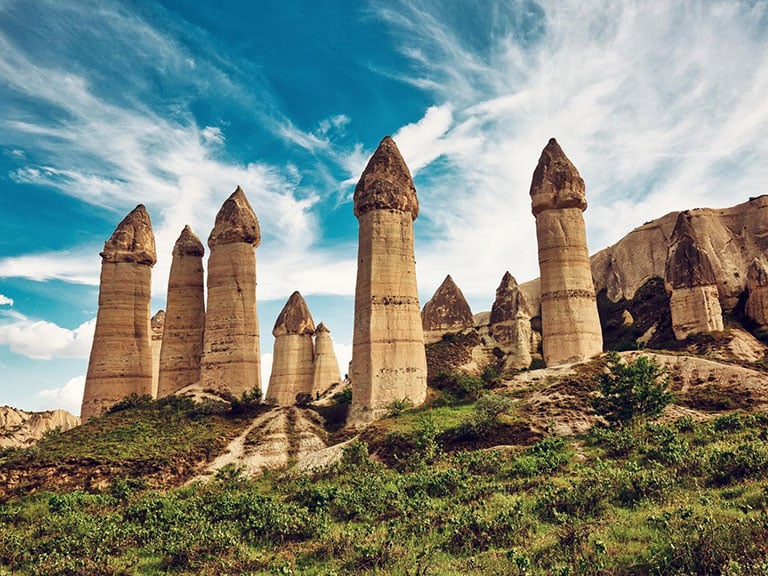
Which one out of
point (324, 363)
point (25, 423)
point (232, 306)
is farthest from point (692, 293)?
point (25, 423)

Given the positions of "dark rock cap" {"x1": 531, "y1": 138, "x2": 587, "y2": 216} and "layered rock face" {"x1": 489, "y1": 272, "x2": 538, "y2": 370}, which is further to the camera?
"layered rock face" {"x1": 489, "y1": 272, "x2": 538, "y2": 370}

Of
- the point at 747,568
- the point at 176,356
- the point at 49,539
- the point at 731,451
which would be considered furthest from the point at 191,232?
the point at 747,568

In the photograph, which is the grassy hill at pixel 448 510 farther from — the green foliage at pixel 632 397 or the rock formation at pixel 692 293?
the rock formation at pixel 692 293

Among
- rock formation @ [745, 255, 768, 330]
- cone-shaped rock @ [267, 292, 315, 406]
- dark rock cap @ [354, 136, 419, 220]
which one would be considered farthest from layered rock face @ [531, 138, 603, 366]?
cone-shaped rock @ [267, 292, 315, 406]

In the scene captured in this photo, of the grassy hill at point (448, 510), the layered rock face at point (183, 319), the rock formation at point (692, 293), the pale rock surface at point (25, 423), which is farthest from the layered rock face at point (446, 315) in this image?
the pale rock surface at point (25, 423)

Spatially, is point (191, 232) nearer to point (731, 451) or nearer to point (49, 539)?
point (49, 539)

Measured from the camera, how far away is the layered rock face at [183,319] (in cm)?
3177

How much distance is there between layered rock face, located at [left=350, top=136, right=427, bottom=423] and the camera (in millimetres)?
25047

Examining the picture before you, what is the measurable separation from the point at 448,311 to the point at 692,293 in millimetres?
14706

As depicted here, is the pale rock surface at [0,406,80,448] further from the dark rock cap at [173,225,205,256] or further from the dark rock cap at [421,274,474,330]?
the dark rock cap at [421,274,474,330]

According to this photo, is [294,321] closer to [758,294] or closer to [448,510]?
[758,294]

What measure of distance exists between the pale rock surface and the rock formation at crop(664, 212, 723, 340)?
3751 centimetres

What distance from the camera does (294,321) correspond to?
38969 millimetres

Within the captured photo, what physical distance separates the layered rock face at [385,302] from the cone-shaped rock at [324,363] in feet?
41.1
